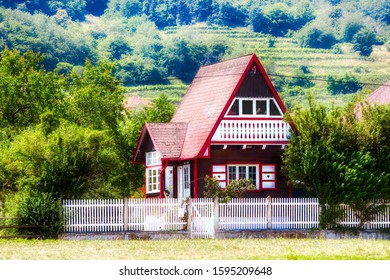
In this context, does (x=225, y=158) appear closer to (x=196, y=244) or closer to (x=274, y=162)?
(x=274, y=162)

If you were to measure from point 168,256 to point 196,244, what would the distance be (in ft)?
20.2

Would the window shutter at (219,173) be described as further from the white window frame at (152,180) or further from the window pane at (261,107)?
the white window frame at (152,180)

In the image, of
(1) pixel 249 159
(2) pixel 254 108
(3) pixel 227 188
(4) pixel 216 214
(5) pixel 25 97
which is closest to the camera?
(4) pixel 216 214

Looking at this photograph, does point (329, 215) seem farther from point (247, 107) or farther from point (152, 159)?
point (152, 159)

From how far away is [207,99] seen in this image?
48.3 meters

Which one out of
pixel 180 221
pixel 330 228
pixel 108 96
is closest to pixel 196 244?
pixel 180 221

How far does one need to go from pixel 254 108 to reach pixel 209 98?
10.0ft

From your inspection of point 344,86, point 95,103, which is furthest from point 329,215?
point 344,86

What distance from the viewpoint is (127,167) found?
5753 cm

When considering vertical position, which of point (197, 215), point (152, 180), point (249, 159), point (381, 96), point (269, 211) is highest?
point (381, 96)

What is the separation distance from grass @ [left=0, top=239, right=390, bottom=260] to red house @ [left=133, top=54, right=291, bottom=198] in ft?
23.0

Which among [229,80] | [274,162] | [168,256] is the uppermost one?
[229,80]

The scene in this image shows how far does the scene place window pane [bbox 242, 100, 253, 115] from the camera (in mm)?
46000

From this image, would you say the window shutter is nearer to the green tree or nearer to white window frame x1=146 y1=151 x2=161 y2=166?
white window frame x1=146 y1=151 x2=161 y2=166
